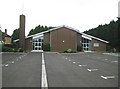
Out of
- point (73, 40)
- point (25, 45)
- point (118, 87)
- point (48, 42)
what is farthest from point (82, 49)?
point (118, 87)

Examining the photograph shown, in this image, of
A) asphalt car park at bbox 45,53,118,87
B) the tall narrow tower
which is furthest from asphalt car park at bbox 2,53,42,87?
the tall narrow tower

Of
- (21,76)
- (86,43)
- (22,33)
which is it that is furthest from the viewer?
(86,43)

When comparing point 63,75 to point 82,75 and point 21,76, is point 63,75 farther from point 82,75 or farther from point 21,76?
point 21,76

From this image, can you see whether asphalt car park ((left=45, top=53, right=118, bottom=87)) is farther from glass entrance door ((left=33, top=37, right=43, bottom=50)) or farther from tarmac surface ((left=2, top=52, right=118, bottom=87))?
glass entrance door ((left=33, top=37, right=43, bottom=50))

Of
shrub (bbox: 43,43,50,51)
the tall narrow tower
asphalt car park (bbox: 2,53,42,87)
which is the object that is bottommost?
asphalt car park (bbox: 2,53,42,87)

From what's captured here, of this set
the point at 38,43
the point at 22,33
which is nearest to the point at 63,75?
the point at 22,33

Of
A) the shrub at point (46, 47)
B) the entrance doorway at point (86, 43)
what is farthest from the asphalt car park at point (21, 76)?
the entrance doorway at point (86, 43)

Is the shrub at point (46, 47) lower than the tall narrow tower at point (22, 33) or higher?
lower

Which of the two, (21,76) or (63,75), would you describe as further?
(63,75)

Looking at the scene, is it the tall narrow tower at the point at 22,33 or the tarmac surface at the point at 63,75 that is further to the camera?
the tall narrow tower at the point at 22,33

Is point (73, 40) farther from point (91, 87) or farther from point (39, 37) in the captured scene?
point (91, 87)

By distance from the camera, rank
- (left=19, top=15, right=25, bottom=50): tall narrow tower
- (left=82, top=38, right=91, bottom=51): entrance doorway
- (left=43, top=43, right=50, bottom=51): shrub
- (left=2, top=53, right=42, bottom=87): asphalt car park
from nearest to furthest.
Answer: (left=2, top=53, right=42, bottom=87): asphalt car park < (left=43, top=43, right=50, bottom=51): shrub < (left=19, top=15, right=25, bottom=50): tall narrow tower < (left=82, top=38, right=91, bottom=51): entrance doorway

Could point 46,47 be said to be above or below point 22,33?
below

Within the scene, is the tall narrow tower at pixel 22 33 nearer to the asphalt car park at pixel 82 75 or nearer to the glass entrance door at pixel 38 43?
the glass entrance door at pixel 38 43
